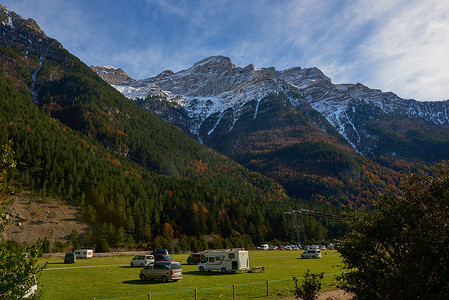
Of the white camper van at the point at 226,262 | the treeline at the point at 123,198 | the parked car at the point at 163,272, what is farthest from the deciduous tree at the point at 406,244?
the treeline at the point at 123,198

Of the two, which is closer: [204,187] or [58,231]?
[58,231]

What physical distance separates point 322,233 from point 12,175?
5029 inches

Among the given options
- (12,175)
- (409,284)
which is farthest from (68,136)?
(409,284)

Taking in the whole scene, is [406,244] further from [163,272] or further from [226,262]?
[226,262]

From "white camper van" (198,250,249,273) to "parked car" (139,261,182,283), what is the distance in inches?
395

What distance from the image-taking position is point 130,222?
10538cm

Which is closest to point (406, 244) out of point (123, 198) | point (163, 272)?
point (163, 272)

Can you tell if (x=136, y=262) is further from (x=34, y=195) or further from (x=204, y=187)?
(x=204, y=187)

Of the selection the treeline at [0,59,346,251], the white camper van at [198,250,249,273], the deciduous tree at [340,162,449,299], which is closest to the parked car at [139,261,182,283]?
the white camper van at [198,250,249,273]

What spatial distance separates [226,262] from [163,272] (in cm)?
1147

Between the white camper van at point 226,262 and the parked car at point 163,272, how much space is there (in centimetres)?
1004

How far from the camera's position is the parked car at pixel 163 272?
108 feet

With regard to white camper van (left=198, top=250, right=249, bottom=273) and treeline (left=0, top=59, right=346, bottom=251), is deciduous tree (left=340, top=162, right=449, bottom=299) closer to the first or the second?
white camper van (left=198, top=250, right=249, bottom=273)

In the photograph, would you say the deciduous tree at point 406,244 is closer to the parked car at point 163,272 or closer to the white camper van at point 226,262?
the parked car at point 163,272
